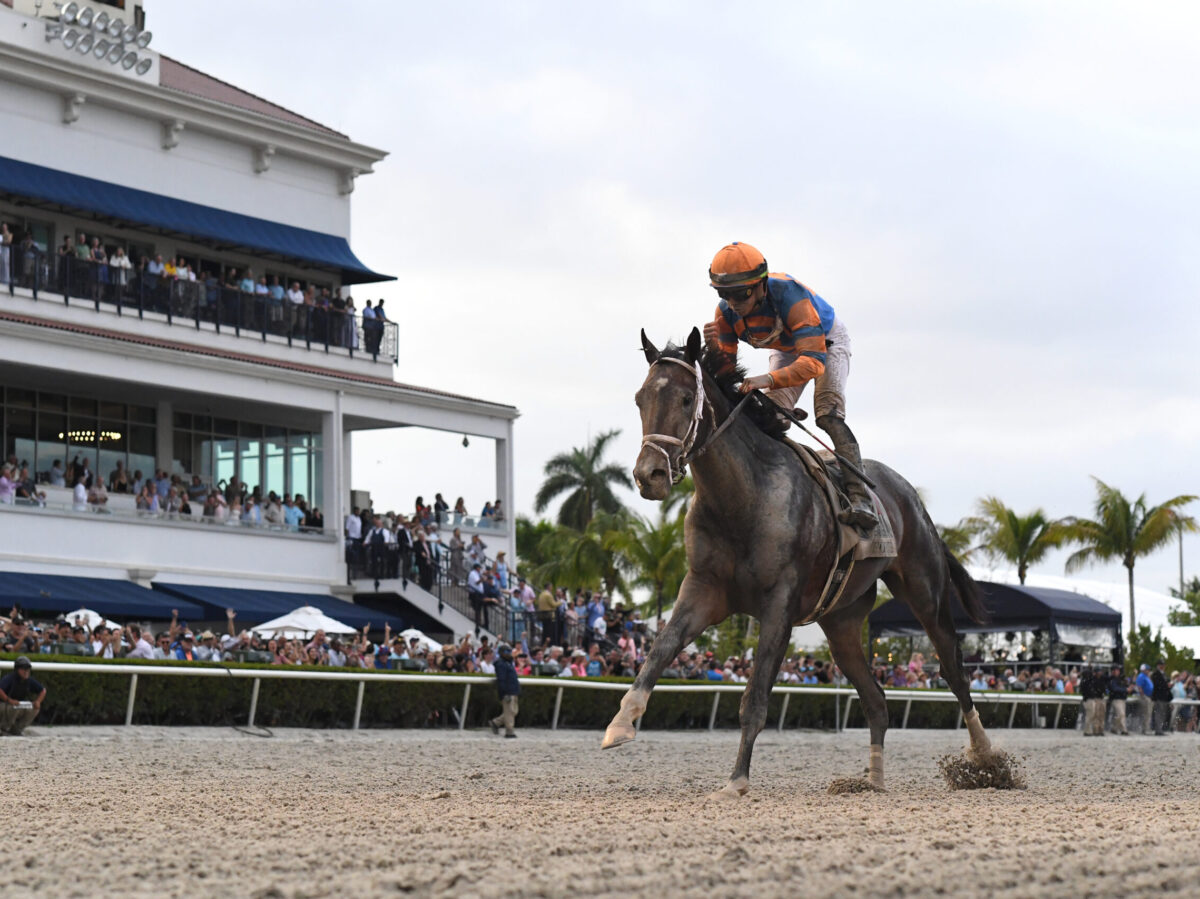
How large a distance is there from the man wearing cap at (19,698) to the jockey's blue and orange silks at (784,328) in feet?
27.3

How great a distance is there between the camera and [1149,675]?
29.8m

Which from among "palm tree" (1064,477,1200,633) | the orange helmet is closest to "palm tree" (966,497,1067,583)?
"palm tree" (1064,477,1200,633)

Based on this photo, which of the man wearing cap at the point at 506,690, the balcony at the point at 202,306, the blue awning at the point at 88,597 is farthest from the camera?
the balcony at the point at 202,306

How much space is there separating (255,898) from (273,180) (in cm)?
2884

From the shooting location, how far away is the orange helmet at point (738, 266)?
7.89 meters

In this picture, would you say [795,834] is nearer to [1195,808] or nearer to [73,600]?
[1195,808]

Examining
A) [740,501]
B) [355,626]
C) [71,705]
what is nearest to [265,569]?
[355,626]

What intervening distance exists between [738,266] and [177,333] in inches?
872

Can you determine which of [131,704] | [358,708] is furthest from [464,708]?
[131,704]

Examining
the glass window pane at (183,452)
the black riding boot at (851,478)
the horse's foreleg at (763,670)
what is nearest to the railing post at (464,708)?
the black riding boot at (851,478)

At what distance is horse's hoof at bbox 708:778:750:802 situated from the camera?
23.2 ft

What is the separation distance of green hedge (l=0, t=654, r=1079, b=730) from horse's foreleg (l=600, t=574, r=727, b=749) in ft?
30.1

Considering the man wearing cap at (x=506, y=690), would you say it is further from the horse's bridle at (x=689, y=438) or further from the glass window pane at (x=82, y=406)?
the glass window pane at (x=82, y=406)

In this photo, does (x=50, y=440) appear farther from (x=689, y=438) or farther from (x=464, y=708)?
(x=689, y=438)
